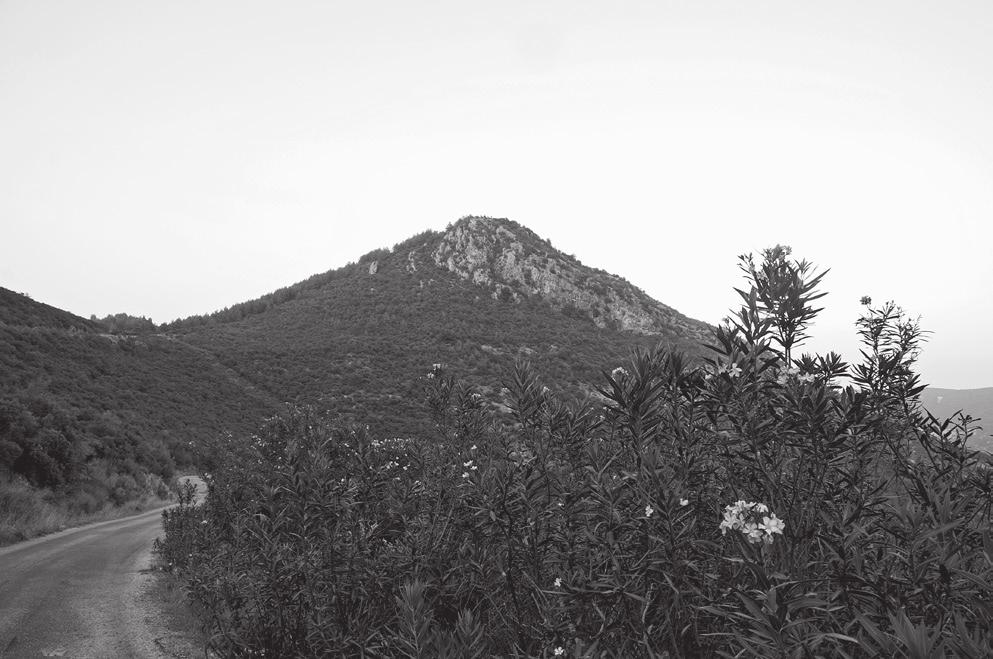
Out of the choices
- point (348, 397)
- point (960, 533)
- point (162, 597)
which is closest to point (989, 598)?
point (960, 533)

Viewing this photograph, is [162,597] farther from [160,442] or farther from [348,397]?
[348,397]

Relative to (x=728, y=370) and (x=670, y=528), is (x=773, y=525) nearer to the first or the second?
(x=670, y=528)

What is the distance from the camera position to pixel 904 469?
444 cm

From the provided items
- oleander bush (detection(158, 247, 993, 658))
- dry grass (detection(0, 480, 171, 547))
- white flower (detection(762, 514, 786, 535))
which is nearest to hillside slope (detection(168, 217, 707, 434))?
dry grass (detection(0, 480, 171, 547))

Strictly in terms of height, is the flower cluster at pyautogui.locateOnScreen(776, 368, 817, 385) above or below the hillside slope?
below

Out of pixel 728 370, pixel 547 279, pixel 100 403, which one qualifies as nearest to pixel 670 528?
pixel 728 370

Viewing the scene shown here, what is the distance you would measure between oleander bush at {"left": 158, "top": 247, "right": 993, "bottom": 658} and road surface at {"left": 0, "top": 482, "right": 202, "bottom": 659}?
206 centimetres

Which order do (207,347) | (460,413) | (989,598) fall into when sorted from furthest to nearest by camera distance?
(207,347) < (460,413) < (989,598)

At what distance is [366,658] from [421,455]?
3024 millimetres

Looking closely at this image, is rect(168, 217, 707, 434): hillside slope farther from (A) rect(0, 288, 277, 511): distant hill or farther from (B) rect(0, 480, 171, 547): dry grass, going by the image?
(B) rect(0, 480, 171, 547): dry grass

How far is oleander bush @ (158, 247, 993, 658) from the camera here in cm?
280

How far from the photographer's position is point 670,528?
10.6 feet

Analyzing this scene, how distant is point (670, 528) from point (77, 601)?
10.1 meters

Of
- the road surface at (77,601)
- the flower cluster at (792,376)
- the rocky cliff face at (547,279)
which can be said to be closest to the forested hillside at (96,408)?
the road surface at (77,601)
